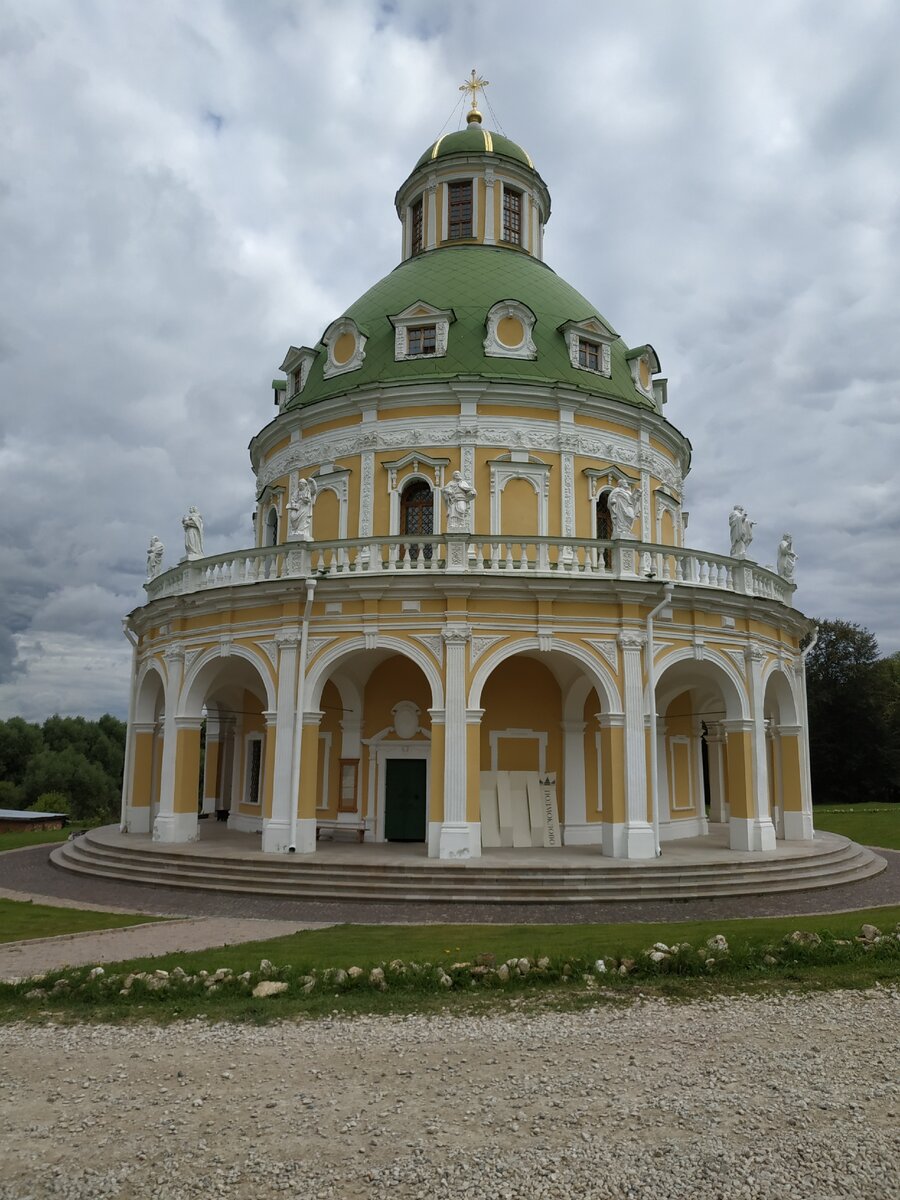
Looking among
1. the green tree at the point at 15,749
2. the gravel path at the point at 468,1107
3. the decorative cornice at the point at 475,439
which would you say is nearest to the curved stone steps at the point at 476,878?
the gravel path at the point at 468,1107

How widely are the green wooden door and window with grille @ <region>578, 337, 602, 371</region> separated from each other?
12164 mm

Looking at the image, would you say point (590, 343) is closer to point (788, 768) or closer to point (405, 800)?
point (788, 768)

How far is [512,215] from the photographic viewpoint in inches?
1196

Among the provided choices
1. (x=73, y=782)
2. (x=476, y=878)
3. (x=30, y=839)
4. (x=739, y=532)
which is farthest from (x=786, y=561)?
(x=73, y=782)

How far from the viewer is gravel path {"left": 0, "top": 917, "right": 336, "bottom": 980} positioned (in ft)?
35.6

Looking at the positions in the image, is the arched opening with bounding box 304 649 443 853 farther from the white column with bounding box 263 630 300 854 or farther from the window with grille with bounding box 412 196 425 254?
the window with grille with bounding box 412 196 425 254

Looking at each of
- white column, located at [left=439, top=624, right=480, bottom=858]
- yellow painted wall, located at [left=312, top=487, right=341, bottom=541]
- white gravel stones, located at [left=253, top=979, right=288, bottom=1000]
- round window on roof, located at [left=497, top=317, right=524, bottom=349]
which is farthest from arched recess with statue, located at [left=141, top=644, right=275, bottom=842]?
round window on roof, located at [left=497, top=317, right=524, bottom=349]

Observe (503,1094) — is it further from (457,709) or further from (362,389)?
(362,389)

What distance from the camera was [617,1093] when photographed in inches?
262

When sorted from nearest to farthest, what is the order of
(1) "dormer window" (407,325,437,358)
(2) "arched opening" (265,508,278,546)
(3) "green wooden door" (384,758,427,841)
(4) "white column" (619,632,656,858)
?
(4) "white column" (619,632,656,858), (3) "green wooden door" (384,758,427,841), (1) "dormer window" (407,325,437,358), (2) "arched opening" (265,508,278,546)

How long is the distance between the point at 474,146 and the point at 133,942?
1072 inches

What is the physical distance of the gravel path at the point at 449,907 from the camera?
1407cm

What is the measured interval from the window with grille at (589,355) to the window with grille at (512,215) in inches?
268

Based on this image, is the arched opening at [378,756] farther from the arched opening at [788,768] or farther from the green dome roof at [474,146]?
the green dome roof at [474,146]
